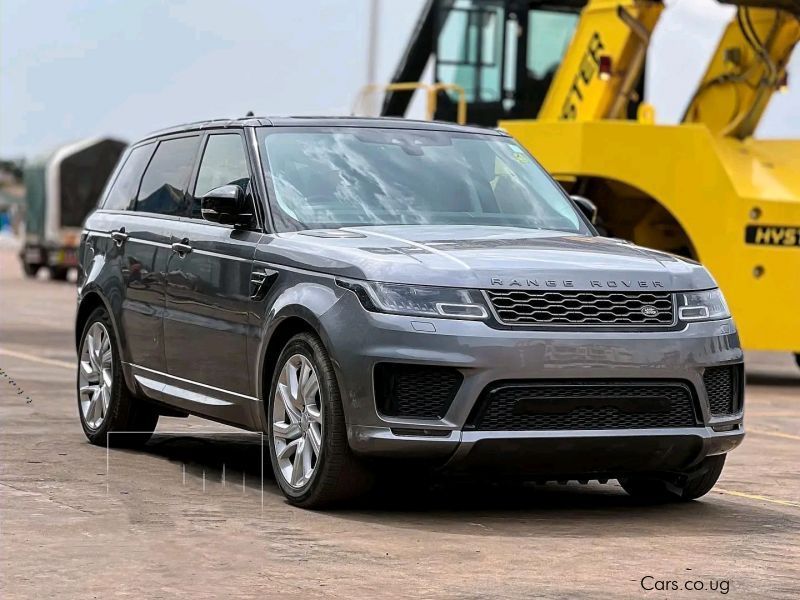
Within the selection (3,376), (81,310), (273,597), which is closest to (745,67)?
(3,376)

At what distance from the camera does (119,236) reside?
Answer: 34.4 feet

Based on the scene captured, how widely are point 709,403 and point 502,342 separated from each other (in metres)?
1.10

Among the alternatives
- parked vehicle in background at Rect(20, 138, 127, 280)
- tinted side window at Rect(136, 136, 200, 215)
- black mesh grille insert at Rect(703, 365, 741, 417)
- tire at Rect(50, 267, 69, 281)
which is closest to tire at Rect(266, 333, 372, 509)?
black mesh grille insert at Rect(703, 365, 741, 417)

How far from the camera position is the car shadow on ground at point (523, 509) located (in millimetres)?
7992

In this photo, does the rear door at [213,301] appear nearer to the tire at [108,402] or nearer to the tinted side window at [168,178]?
the tinted side window at [168,178]

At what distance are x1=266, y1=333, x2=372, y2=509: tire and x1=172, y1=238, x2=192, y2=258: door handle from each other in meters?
1.22

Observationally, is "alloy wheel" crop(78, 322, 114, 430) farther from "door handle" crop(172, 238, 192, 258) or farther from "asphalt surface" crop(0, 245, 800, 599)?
"door handle" crop(172, 238, 192, 258)

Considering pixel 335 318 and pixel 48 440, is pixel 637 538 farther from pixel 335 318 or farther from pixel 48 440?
pixel 48 440

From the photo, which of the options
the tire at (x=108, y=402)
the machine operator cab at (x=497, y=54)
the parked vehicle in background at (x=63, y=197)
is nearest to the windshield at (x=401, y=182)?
the tire at (x=108, y=402)

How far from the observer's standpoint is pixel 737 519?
8.34m

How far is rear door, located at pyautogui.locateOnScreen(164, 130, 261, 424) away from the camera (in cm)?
891

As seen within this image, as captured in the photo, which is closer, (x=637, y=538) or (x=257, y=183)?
(x=637, y=538)

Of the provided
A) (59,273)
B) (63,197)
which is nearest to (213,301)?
(59,273)

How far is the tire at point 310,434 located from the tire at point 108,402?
200 centimetres
